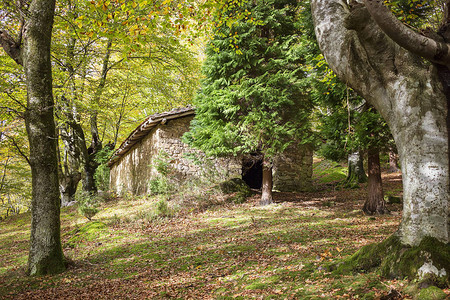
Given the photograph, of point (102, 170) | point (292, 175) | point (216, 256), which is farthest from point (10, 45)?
point (102, 170)

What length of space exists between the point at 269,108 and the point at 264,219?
3971 millimetres

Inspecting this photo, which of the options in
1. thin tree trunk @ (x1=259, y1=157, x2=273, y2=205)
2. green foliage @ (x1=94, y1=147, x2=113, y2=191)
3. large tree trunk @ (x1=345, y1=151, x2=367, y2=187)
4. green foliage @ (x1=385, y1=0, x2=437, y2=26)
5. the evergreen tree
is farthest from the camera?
green foliage @ (x1=94, y1=147, x2=113, y2=191)

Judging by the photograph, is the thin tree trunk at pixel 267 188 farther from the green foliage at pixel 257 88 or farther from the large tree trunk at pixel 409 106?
the large tree trunk at pixel 409 106

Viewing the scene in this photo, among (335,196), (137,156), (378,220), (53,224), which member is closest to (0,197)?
(137,156)

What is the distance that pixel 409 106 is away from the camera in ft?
8.73

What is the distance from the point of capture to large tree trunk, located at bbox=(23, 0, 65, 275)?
478 cm

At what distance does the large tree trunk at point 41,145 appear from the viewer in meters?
4.78

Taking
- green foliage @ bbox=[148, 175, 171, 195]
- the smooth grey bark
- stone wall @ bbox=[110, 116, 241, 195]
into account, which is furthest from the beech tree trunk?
green foliage @ bbox=[148, 175, 171, 195]

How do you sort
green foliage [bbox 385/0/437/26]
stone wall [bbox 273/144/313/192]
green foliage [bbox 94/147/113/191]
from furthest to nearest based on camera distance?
green foliage [bbox 94/147/113/191]
stone wall [bbox 273/144/313/192]
green foliage [bbox 385/0/437/26]

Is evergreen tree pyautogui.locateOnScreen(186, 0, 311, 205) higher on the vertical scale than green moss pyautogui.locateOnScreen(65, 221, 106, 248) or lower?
higher

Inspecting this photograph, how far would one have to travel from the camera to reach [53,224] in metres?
4.87

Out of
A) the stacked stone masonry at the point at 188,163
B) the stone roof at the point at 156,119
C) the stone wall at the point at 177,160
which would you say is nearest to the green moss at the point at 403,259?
the stone wall at the point at 177,160

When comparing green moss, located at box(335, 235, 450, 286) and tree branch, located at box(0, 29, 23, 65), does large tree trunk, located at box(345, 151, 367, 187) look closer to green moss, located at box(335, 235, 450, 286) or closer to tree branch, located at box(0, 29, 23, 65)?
green moss, located at box(335, 235, 450, 286)

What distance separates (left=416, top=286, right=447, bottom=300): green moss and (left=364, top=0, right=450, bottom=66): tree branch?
203 cm
